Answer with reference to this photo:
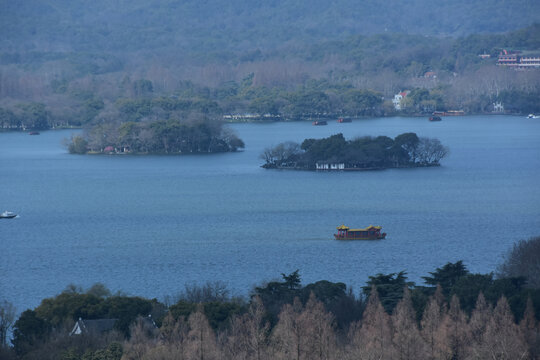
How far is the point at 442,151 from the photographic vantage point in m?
35.9

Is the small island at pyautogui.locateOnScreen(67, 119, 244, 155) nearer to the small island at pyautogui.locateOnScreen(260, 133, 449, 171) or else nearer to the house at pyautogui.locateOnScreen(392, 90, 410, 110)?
the small island at pyautogui.locateOnScreen(260, 133, 449, 171)

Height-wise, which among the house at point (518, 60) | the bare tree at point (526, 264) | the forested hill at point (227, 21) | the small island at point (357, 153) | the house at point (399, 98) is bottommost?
the bare tree at point (526, 264)

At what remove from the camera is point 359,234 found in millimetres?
22719

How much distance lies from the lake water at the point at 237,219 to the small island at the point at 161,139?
110 cm

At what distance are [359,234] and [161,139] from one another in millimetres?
20021

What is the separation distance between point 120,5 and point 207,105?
83429 mm

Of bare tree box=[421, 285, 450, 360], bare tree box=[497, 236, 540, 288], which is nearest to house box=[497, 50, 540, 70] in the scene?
bare tree box=[497, 236, 540, 288]

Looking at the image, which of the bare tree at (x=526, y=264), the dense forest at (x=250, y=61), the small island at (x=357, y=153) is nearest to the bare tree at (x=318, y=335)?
the bare tree at (x=526, y=264)

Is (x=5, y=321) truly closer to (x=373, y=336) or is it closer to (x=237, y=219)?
(x=373, y=336)

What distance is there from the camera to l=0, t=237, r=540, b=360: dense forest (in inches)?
475

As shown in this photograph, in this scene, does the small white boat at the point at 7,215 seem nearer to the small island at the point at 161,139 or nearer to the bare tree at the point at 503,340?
the small island at the point at 161,139

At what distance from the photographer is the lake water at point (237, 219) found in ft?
65.0

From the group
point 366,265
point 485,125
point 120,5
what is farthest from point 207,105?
point 120,5

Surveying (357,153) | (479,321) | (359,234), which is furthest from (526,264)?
(357,153)
